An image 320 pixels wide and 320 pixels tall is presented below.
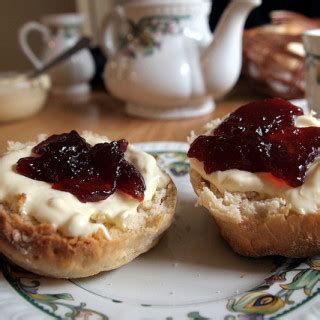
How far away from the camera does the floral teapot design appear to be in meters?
2.28

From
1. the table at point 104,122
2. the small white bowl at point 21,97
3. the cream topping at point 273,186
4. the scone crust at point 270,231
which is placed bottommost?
the table at point 104,122

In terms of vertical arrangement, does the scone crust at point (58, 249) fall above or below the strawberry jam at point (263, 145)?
below

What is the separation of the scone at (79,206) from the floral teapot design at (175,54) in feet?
3.21

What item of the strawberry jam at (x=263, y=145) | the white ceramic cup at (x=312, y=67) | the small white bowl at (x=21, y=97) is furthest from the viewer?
the small white bowl at (x=21, y=97)

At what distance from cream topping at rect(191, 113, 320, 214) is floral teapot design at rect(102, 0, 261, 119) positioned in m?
1.08

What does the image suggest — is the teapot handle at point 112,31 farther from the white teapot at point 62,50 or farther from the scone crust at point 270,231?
the scone crust at point 270,231

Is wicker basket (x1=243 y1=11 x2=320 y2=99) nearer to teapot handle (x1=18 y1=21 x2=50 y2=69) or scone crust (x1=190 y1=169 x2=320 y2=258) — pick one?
teapot handle (x1=18 y1=21 x2=50 y2=69)

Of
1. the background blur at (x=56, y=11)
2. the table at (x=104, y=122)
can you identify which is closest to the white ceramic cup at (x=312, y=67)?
the table at (x=104, y=122)

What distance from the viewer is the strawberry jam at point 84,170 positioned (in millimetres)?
1212

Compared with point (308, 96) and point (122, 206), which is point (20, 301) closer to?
point (122, 206)

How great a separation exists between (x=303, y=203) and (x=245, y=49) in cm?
182

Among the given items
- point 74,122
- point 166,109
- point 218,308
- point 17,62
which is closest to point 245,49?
point 166,109

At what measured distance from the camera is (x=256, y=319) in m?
0.97

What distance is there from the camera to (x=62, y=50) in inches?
118
